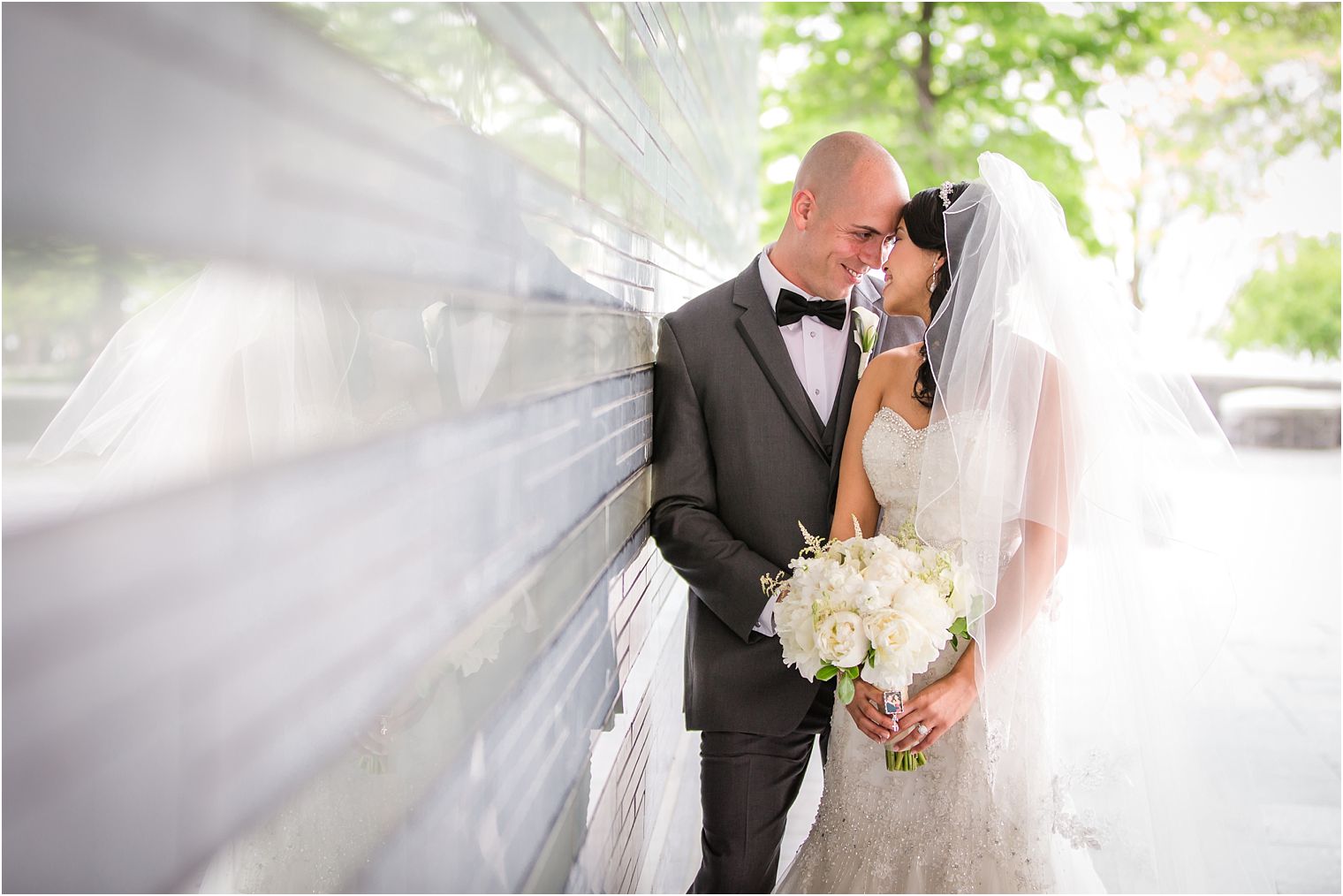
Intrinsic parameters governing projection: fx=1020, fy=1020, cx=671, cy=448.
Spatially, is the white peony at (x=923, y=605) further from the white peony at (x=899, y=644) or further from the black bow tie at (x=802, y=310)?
the black bow tie at (x=802, y=310)

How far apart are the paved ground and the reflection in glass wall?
6.06 ft

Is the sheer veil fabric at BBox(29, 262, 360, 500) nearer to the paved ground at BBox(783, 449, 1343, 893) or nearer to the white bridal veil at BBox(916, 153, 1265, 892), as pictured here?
the white bridal veil at BBox(916, 153, 1265, 892)

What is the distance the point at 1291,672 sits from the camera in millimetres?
6809

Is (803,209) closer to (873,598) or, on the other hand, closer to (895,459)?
(895,459)

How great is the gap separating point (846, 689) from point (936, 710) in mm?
359

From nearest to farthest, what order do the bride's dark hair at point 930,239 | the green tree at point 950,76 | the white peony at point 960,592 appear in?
the white peony at point 960,592, the bride's dark hair at point 930,239, the green tree at point 950,76

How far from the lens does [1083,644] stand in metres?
2.61

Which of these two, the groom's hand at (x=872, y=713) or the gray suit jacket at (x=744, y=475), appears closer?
the groom's hand at (x=872, y=713)

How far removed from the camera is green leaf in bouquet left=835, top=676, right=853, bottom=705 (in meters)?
2.28

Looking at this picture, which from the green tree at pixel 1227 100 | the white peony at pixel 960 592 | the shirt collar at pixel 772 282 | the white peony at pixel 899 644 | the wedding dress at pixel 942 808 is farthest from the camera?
the green tree at pixel 1227 100

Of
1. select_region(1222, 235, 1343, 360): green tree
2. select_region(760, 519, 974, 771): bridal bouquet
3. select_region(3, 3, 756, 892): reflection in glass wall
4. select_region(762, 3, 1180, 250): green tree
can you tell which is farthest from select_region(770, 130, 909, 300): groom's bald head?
select_region(1222, 235, 1343, 360): green tree

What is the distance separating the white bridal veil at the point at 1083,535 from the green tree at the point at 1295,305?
1941cm

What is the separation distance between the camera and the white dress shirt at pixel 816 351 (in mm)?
3098

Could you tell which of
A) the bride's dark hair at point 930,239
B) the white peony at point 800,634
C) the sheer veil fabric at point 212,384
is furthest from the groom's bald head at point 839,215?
the sheer veil fabric at point 212,384
